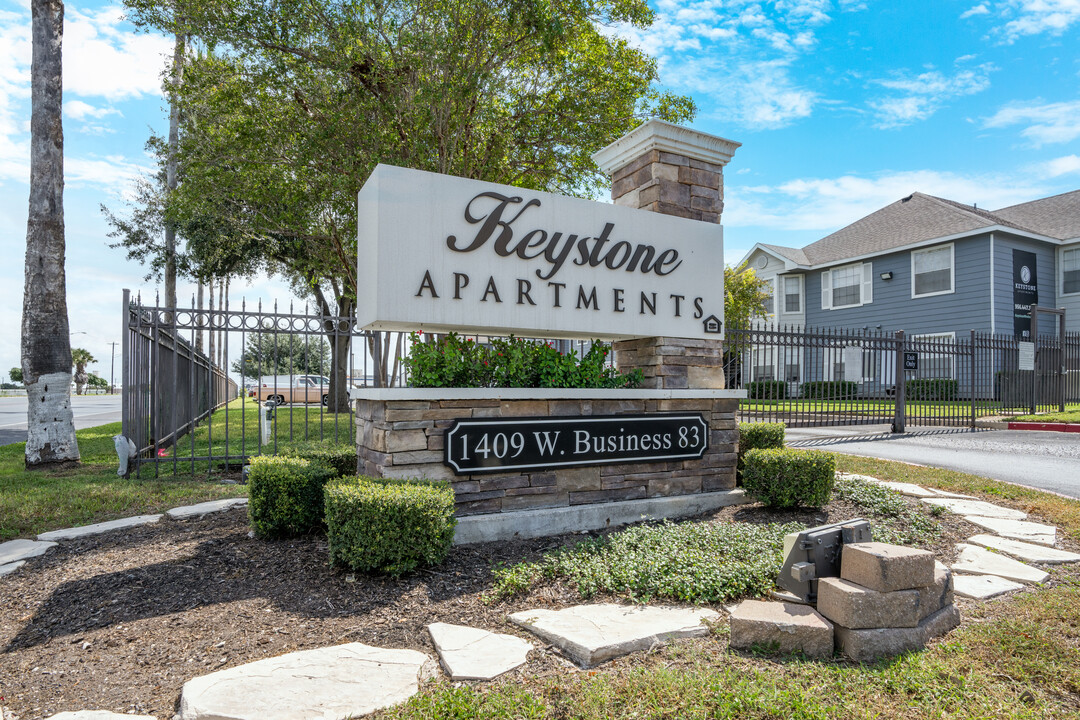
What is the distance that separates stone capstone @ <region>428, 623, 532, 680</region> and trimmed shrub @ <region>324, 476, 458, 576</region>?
2.13ft

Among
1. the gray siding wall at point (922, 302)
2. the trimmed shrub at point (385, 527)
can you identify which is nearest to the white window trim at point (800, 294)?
the gray siding wall at point (922, 302)

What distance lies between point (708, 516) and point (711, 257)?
2402 mm

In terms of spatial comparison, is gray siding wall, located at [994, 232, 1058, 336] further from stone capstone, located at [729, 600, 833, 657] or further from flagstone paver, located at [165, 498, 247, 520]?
flagstone paver, located at [165, 498, 247, 520]

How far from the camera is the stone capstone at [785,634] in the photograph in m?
2.79

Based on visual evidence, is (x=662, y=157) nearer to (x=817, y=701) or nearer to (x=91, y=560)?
(x=817, y=701)

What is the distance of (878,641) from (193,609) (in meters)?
3.51

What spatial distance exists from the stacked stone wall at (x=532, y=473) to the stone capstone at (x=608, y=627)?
1473 mm

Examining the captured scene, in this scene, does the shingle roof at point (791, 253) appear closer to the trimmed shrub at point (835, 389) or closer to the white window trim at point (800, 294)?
the white window trim at point (800, 294)

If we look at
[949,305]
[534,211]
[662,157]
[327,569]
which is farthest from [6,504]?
[949,305]

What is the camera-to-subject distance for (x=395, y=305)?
14.6 ft

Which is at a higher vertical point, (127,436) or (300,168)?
(300,168)

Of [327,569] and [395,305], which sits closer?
[327,569]

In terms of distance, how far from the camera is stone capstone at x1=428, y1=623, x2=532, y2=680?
8.70 feet

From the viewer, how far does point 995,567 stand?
3975 millimetres
